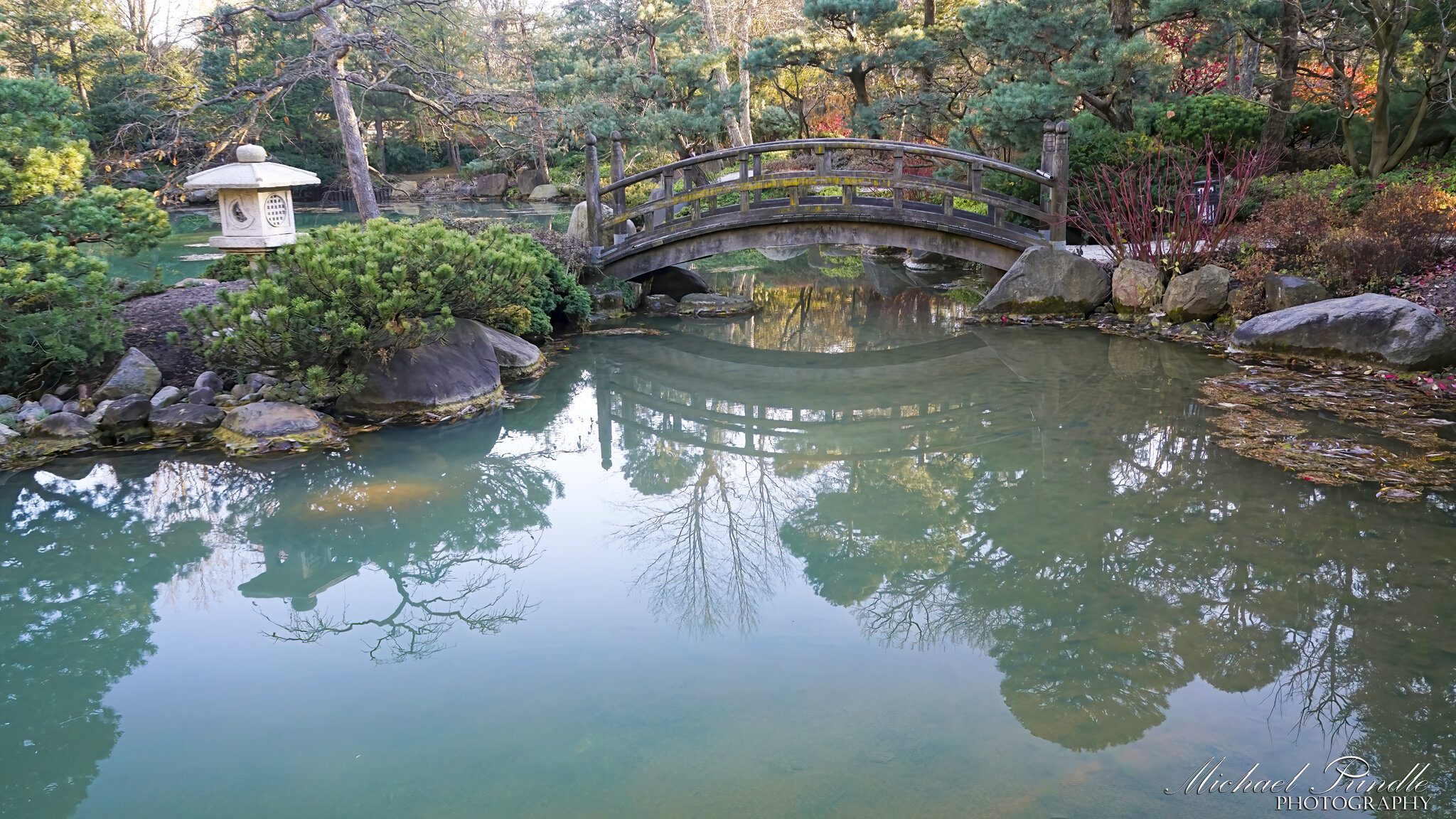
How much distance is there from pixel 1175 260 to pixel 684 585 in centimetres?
768

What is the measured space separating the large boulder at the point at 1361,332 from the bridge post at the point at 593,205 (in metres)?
7.07

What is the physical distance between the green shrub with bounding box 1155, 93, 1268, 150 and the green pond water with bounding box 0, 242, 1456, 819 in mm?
6974

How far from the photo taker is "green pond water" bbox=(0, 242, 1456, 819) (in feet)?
10.8

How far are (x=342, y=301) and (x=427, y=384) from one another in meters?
0.94

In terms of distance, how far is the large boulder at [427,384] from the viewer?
24.1 ft

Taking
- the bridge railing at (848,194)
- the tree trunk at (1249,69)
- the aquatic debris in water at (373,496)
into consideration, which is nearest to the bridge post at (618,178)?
the bridge railing at (848,194)

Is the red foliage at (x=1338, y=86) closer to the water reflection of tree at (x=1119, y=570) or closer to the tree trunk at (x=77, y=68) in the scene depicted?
the water reflection of tree at (x=1119, y=570)

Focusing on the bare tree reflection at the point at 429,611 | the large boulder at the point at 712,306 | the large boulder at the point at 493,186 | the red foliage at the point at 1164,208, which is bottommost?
the bare tree reflection at the point at 429,611

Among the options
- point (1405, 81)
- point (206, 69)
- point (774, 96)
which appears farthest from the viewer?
point (774, 96)

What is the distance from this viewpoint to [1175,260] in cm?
1020

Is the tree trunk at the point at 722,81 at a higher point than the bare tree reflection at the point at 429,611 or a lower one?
higher

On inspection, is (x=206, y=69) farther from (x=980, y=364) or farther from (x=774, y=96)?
(x=980, y=364)

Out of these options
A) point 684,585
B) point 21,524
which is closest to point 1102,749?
point 684,585

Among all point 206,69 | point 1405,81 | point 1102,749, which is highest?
point 206,69
